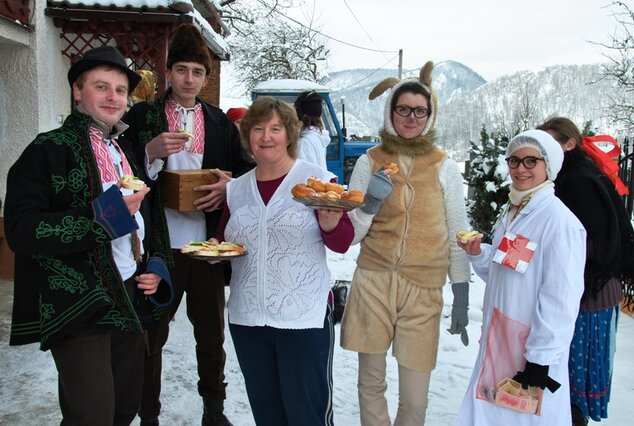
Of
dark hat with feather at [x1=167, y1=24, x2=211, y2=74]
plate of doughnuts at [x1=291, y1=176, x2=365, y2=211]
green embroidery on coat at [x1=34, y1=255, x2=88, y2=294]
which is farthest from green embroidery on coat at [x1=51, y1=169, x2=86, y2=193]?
dark hat with feather at [x1=167, y1=24, x2=211, y2=74]

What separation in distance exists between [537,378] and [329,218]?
107 centimetres

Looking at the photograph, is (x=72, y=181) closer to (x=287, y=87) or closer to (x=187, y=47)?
(x=187, y=47)

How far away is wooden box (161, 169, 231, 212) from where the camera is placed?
2.52 meters

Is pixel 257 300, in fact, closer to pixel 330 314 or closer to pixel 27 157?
pixel 330 314

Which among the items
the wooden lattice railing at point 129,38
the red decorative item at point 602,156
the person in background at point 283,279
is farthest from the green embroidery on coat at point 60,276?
the wooden lattice railing at point 129,38

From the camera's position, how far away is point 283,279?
2.22 meters

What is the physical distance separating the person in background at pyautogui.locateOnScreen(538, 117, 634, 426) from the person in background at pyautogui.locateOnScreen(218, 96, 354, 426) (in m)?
1.31

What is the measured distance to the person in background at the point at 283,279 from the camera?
2.22 m

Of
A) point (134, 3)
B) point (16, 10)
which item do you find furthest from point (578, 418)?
point (16, 10)

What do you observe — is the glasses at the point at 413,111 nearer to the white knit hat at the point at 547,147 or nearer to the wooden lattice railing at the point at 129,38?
the white knit hat at the point at 547,147

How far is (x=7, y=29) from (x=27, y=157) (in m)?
3.96

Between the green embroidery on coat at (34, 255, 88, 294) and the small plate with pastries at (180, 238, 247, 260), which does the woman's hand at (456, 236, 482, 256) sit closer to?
the small plate with pastries at (180, 238, 247, 260)

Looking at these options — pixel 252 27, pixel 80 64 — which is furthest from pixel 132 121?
pixel 252 27

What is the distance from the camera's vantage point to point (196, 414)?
130 inches
